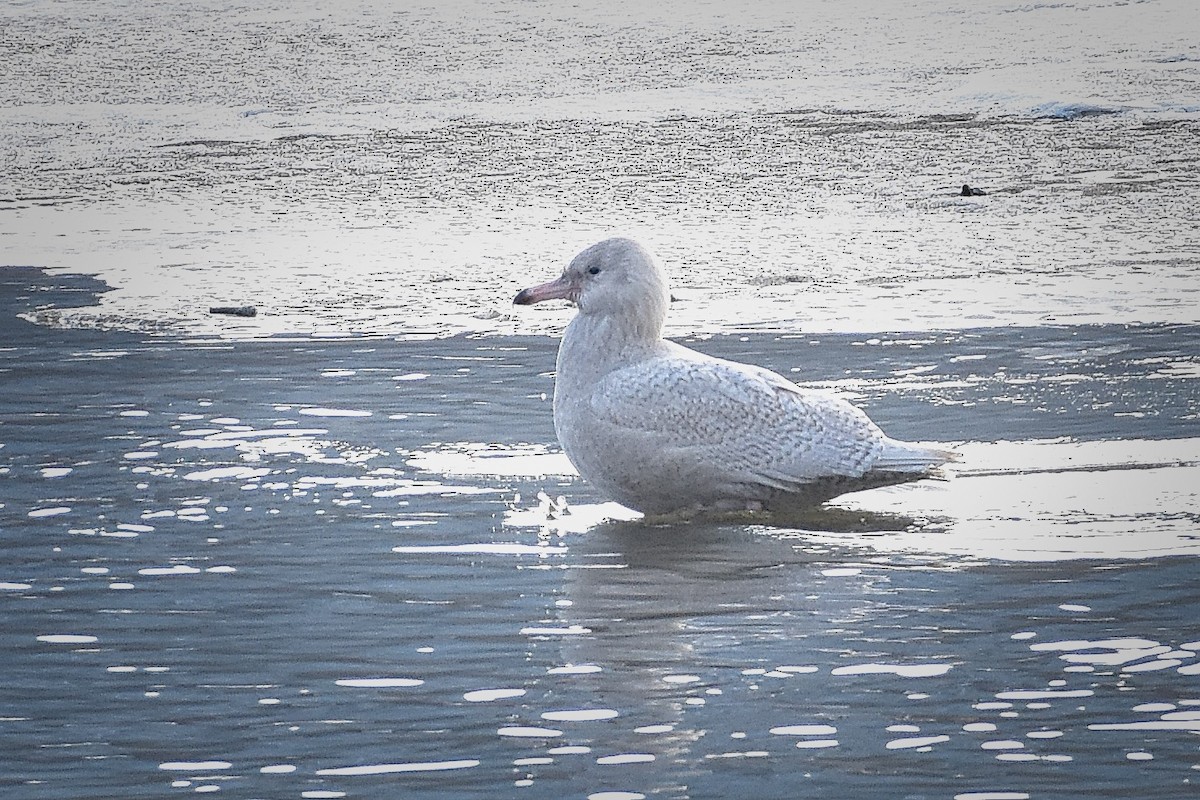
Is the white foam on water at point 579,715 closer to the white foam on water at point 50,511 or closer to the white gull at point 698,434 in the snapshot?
the white gull at point 698,434

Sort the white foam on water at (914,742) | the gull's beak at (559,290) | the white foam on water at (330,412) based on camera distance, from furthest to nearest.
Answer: the white foam on water at (330,412) < the gull's beak at (559,290) < the white foam on water at (914,742)

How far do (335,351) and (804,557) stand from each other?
4398mm

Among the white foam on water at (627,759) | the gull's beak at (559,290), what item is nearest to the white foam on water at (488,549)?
the gull's beak at (559,290)

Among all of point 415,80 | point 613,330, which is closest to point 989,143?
point 415,80

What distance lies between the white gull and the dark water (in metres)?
0.19

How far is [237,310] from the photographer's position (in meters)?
11.8

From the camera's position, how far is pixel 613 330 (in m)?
7.55

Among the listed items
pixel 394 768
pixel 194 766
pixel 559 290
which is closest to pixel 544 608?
pixel 394 768

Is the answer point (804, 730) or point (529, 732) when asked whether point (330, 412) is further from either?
point (804, 730)

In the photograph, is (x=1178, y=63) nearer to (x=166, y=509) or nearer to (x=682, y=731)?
(x=166, y=509)

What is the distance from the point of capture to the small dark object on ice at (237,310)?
1180cm

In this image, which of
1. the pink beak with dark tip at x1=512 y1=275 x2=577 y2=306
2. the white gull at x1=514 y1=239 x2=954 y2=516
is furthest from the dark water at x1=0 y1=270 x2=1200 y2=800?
the pink beak with dark tip at x1=512 y1=275 x2=577 y2=306

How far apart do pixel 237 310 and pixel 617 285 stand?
185 inches

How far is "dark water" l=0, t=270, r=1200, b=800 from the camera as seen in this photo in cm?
494
